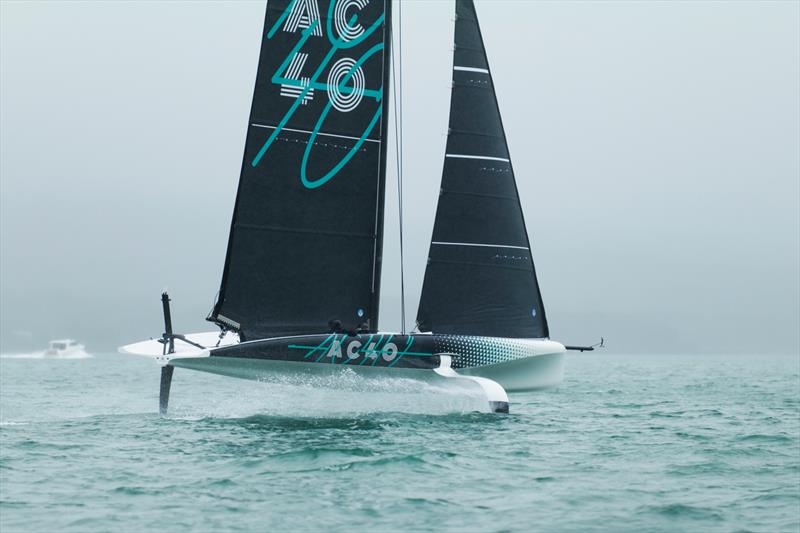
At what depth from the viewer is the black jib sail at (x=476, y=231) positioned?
21.3m

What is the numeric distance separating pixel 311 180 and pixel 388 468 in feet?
26.0

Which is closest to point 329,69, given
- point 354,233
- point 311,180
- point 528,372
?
point 311,180

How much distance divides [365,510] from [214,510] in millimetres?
1672

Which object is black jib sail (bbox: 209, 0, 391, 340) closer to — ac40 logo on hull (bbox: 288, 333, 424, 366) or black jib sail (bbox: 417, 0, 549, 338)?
ac40 logo on hull (bbox: 288, 333, 424, 366)

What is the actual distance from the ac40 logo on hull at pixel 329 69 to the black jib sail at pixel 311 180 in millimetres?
20

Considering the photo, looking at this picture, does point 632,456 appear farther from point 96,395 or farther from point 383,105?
point 96,395

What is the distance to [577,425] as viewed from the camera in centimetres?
2131

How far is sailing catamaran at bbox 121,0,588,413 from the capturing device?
2031 cm

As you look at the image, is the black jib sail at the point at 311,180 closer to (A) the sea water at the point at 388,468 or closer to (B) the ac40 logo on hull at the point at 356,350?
(B) the ac40 logo on hull at the point at 356,350

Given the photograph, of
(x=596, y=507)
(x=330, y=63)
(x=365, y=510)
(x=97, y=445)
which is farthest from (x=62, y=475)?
(x=330, y=63)

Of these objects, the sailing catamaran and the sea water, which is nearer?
the sea water

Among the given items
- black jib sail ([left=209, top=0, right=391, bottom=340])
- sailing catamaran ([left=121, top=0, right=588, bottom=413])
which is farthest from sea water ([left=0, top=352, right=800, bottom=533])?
black jib sail ([left=209, top=0, right=391, bottom=340])

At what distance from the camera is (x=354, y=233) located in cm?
2095

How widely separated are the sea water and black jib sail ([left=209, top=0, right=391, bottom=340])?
174 cm
